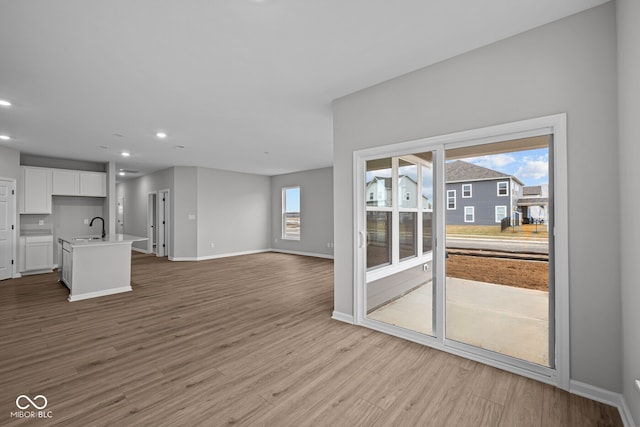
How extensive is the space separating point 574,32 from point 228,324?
4.07 m

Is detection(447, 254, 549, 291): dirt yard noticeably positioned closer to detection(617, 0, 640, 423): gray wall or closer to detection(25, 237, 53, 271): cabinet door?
detection(617, 0, 640, 423): gray wall

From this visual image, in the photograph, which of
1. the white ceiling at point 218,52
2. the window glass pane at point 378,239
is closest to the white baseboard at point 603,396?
the window glass pane at point 378,239

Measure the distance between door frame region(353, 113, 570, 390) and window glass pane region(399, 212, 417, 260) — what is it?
0.65 meters

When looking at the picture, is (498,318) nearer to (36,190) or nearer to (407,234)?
(407,234)

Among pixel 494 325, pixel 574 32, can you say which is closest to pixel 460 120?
pixel 574 32

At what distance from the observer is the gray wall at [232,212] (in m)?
8.23

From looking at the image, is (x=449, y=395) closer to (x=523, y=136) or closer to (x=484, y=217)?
(x=484, y=217)

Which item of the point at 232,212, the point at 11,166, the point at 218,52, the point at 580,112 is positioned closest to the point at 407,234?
the point at 580,112

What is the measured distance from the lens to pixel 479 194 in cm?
257

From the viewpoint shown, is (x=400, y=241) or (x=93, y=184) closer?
(x=400, y=241)

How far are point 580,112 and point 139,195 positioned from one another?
11.2m

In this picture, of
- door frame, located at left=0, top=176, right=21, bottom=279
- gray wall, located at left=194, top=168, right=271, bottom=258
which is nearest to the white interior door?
door frame, located at left=0, top=176, right=21, bottom=279

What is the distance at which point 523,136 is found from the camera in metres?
2.27

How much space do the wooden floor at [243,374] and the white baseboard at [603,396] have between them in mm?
51
